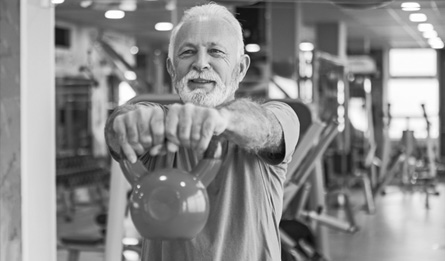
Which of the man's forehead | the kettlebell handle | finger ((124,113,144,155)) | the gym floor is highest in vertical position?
the man's forehead

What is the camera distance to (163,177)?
121 centimetres

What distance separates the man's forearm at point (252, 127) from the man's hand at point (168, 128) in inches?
4.0

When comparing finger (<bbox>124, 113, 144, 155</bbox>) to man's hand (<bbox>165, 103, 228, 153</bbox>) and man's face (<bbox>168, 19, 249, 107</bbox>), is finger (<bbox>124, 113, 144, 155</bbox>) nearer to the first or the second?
man's hand (<bbox>165, 103, 228, 153</bbox>)

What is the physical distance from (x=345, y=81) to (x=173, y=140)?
843 cm

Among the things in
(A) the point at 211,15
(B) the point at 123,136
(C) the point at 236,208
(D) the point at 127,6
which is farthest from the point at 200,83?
(D) the point at 127,6

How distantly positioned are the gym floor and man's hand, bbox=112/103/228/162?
489cm

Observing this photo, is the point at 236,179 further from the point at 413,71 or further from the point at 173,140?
the point at 413,71

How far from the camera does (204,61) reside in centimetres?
148

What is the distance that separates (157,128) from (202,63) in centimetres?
37

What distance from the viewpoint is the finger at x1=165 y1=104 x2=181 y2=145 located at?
112 cm

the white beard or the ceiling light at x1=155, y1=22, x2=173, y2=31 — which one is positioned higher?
the ceiling light at x1=155, y1=22, x2=173, y2=31

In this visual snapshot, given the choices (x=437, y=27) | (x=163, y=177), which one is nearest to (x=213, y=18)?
(x=163, y=177)

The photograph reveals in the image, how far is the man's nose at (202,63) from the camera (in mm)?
1479

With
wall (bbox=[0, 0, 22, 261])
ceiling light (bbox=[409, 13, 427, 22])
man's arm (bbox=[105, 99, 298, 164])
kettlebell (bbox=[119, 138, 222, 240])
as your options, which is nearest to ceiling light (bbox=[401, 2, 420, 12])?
ceiling light (bbox=[409, 13, 427, 22])
